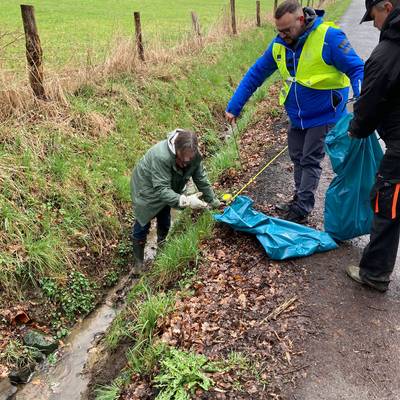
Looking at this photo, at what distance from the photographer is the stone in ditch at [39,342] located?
406 cm

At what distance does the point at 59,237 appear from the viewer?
4.90 metres

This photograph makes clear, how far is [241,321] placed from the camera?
3.46 m

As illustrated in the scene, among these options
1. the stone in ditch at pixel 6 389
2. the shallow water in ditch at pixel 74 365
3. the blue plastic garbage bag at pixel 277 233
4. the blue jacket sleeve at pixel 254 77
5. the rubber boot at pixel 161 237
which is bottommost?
the shallow water in ditch at pixel 74 365

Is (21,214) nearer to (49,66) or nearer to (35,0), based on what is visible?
(49,66)

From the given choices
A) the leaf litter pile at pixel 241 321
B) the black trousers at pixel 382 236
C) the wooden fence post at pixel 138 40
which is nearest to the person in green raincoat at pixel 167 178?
the leaf litter pile at pixel 241 321

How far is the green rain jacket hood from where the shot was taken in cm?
416

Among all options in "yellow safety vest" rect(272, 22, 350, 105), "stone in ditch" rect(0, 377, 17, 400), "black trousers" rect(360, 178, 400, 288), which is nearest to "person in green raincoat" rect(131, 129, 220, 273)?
"yellow safety vest" rect(272, 22, 350, 105)

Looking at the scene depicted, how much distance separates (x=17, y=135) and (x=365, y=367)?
4819 mm

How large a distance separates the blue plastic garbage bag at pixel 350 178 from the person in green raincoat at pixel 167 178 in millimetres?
1268

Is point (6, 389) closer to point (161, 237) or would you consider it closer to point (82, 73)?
point (161, 237)

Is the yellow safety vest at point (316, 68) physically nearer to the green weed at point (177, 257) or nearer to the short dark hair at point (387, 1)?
the short dark hair at point (387, 1)

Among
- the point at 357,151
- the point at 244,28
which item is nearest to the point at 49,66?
the point at 357,151

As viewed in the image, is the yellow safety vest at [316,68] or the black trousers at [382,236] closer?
the black trousers at [382,236]

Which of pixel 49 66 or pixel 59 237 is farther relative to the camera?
pixel 49 66
